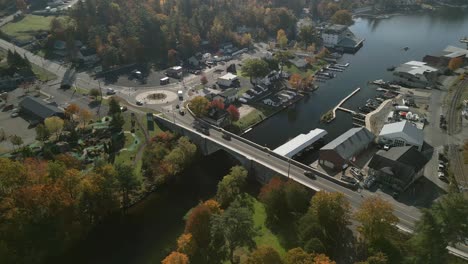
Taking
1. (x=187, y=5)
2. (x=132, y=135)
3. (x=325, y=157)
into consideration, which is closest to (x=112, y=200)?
(x=132, y=135)

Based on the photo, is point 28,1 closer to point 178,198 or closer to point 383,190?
point 178,198

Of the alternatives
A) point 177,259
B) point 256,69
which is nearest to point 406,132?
point 256,69

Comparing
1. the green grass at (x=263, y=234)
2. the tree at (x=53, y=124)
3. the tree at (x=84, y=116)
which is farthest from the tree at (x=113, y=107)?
the green grass at (x=263, y=234)

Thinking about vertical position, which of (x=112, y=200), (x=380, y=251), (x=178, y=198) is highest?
(x=380, y=251)

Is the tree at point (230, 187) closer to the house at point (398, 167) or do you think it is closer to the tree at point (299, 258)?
the tree at point (299, 258)

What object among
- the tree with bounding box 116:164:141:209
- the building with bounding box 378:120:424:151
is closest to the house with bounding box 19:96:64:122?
the tree with bounding box 116:164:141:209

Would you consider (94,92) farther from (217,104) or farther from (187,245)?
(187,245)

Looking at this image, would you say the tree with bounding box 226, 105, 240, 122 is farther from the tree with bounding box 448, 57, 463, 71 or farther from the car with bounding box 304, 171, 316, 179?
the tree with bounding box 448, 57, 463, 71
